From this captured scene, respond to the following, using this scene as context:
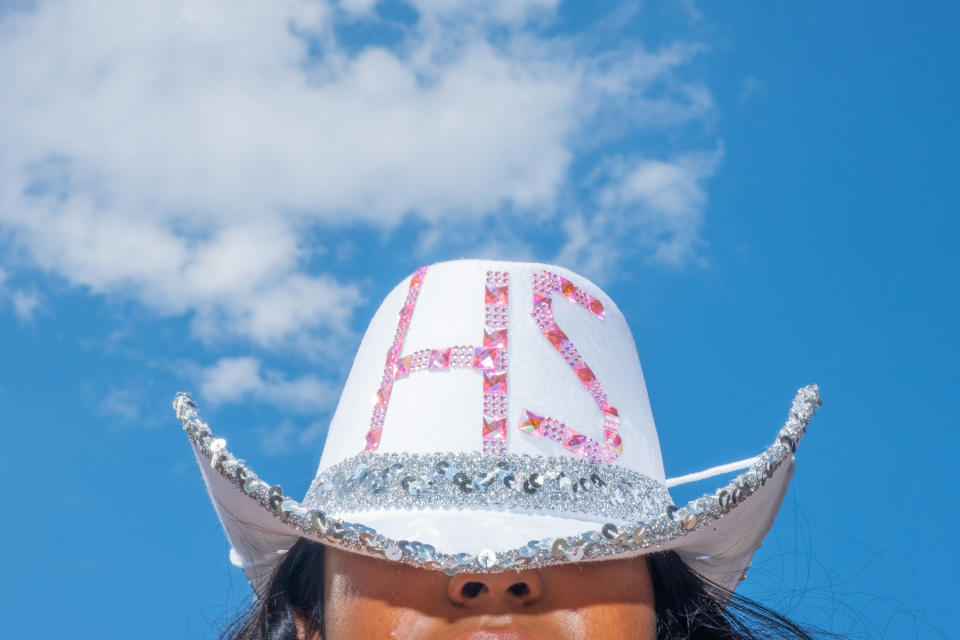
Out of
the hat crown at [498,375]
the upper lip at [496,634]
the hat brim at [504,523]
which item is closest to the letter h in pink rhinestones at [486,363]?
the hat crown at [498,375]

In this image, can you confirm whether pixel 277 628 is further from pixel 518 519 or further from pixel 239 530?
pixel 518 519

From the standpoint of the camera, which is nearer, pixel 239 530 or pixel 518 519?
pixel 518 519

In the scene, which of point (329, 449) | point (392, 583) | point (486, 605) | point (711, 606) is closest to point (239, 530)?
point (329, 449)

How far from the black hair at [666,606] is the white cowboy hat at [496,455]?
4cm

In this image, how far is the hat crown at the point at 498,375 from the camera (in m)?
1.74

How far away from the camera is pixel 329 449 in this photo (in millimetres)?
1961

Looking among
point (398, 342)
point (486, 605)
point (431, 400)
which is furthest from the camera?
point (398, 342)

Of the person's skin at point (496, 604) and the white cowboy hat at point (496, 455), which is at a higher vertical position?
the white cowboy hat at point (496, 455)

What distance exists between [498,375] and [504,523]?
0.97ft

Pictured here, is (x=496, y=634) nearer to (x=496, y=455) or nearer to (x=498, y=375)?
(x=496, y=455)

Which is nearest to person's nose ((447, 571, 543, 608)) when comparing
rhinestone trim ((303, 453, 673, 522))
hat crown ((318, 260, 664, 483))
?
rhinestone trim ((303, 453, 673, 522))

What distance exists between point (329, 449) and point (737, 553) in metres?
0.83

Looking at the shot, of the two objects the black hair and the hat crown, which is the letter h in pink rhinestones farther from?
the black hair

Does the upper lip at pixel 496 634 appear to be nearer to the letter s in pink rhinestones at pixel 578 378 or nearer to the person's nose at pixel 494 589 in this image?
the person's nose at pixel 494 589
